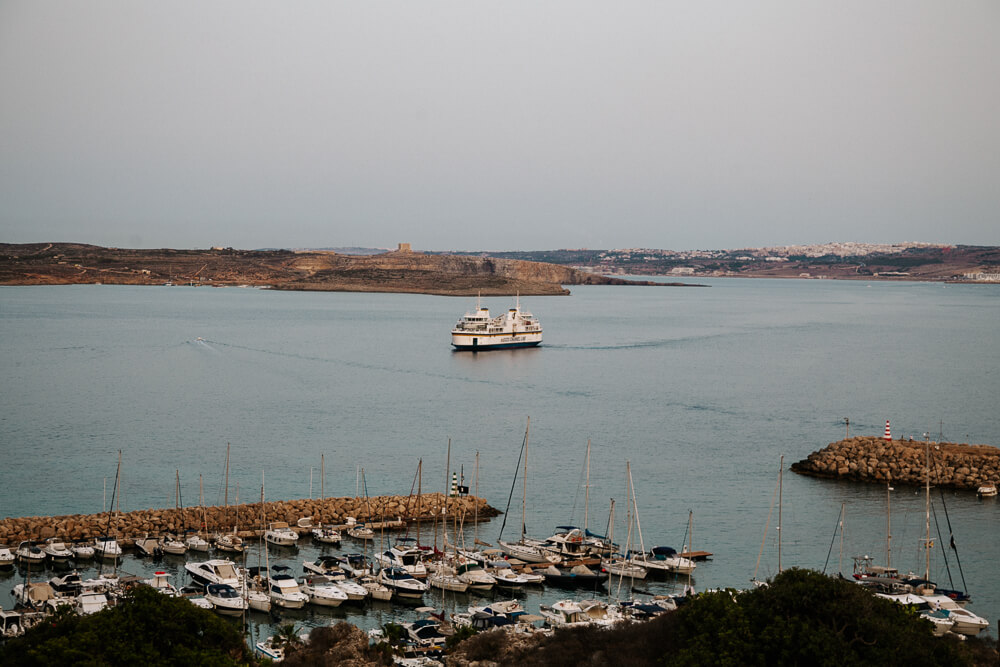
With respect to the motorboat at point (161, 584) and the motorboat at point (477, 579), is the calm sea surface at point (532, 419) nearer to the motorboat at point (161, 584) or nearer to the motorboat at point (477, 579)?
the motorboat at point (477, 579)

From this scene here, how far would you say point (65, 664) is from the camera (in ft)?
33.4

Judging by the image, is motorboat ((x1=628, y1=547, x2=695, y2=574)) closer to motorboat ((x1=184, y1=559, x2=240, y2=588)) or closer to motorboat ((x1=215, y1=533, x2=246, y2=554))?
motorboat ((x1=184, y1=559, x2=240, y2=588))

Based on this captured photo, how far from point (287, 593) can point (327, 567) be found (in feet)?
5.71

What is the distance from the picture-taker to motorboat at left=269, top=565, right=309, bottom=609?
57.4 ft

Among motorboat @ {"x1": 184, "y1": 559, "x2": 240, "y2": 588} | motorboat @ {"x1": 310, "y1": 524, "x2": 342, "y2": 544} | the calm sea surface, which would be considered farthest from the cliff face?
motorboat @ {"x1": 184, "y1": 559, "x2": 240, "y2": 588}

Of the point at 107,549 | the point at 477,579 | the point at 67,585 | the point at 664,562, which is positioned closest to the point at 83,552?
the point at 107,549

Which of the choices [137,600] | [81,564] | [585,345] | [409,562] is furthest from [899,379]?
[137,600]

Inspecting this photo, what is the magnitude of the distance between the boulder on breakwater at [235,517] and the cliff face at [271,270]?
13160 cm

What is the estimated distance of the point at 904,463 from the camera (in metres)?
28.5

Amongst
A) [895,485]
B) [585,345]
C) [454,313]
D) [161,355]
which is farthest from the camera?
[454,313]

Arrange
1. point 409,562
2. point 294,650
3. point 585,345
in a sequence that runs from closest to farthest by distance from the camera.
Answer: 1. point 294,650
2. point 409,562
3. point 585,345

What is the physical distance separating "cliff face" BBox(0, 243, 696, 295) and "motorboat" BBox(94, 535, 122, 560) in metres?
135

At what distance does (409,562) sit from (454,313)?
95652mm

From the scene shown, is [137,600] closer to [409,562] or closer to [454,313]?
[409,562]
